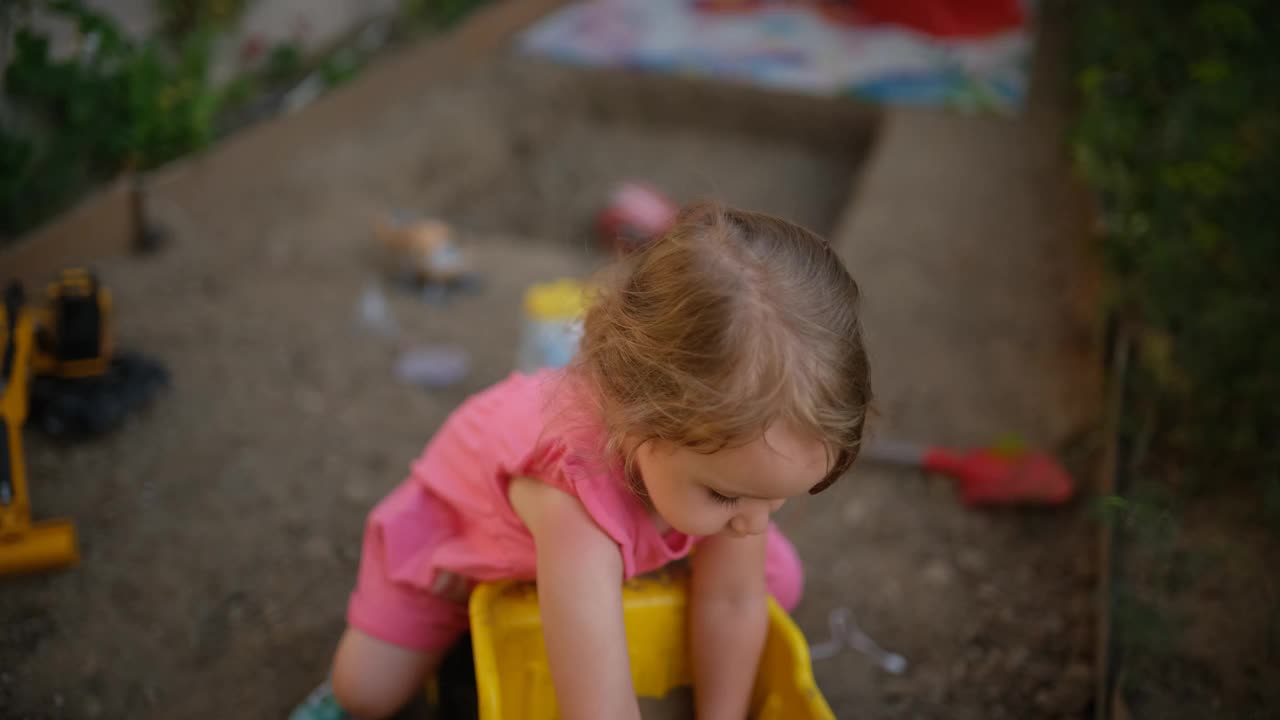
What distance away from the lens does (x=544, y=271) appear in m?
2.81

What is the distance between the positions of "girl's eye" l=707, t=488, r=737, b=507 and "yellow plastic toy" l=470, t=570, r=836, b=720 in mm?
281

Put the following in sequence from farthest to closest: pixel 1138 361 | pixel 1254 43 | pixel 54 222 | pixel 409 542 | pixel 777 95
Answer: pixel 777 95
pixel 1254 43
pixel 54 222
pixel 1138 361
pixel 409 542

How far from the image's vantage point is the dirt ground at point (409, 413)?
5.20 feet

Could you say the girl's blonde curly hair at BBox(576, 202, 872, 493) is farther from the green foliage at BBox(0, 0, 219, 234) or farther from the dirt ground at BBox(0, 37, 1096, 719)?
the green foliage at BBox(0, 0, 219, 234)

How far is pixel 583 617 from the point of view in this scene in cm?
107

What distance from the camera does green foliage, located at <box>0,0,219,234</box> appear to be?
2170 millimetres

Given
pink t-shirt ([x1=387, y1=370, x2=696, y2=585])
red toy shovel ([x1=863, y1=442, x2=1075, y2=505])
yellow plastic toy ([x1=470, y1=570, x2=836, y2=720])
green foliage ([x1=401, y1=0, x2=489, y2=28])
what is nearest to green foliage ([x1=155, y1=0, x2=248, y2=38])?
green foliage ([x1=401, y1=0, x2=489, y2=28])

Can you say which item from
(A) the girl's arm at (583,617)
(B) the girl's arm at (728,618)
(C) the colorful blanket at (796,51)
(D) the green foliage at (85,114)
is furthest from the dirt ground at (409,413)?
(A) the girl's arm at (583,617)

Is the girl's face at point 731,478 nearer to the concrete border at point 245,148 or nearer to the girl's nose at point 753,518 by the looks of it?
the girl's nose at point 753,518

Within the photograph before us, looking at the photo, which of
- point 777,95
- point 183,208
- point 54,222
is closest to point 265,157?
point 183,208

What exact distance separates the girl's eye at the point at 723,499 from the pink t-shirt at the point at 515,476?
0.42ft

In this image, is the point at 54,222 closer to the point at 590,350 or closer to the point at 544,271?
the point at 544,271

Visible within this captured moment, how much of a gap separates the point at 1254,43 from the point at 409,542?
2.82 m

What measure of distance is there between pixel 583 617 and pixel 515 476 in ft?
0.66
